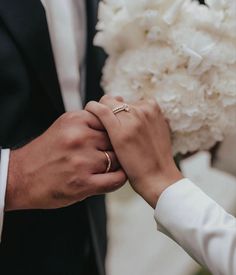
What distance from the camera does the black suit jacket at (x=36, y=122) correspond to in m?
0.95

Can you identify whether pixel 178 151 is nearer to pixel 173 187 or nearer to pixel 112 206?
pixel 173 187

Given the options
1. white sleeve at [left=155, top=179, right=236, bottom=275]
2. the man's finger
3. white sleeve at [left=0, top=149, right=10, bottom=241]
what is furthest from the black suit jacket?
white sleeve at [left=155, top=179, right=236, bottom=275]

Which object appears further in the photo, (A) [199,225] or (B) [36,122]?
(B) [36,122]

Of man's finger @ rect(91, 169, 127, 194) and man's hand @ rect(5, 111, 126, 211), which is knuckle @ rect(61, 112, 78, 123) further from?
man's finger @ rect(91, 169, 127, 194)

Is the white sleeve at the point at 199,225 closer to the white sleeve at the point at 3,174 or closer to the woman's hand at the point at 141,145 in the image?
the woman's hand at the point at 141,145

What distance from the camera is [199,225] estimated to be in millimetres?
848

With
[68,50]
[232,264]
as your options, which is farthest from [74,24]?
[232,264]

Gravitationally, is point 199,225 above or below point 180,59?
below

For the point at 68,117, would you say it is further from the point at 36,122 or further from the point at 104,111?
the point at 36,122

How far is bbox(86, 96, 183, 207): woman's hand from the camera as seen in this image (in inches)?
35.4

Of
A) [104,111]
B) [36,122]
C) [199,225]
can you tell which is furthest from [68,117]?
[199,225]

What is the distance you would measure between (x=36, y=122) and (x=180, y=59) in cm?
33

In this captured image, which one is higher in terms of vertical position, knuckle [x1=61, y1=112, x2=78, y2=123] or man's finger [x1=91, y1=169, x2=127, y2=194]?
knuckle [x1=61, y1=112, x2=78, y2=123]

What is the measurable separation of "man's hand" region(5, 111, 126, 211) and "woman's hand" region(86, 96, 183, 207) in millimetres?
25
